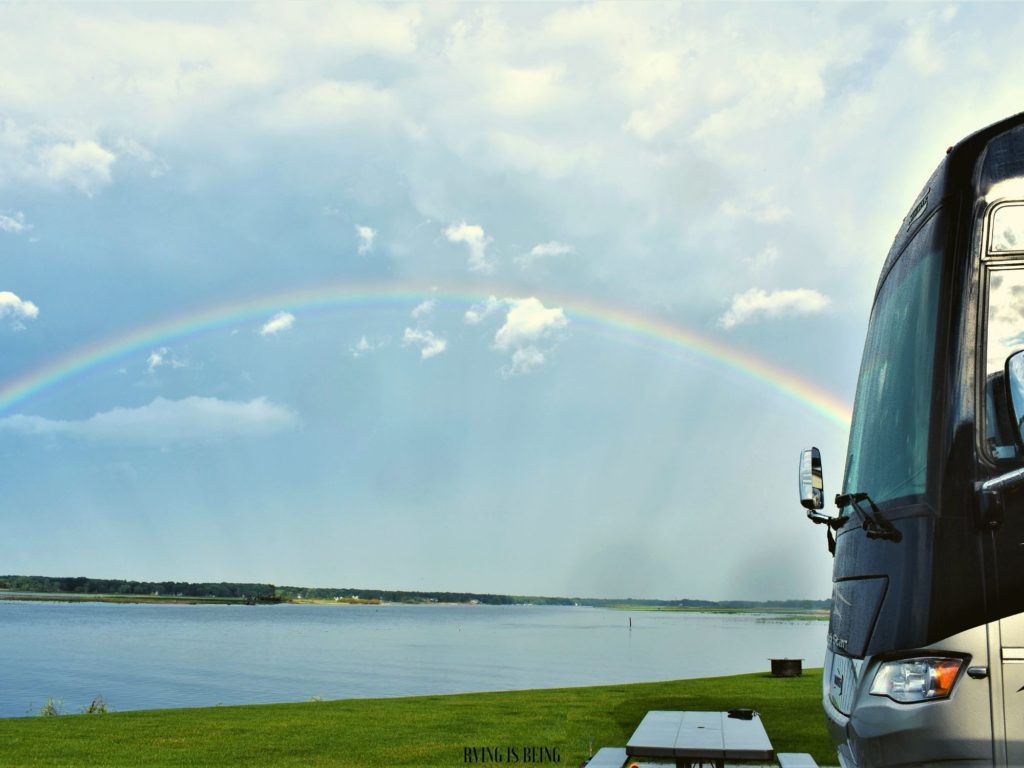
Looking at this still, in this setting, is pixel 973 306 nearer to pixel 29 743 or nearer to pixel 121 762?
pixel 121 762

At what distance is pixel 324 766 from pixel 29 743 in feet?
16.5

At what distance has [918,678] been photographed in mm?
4023

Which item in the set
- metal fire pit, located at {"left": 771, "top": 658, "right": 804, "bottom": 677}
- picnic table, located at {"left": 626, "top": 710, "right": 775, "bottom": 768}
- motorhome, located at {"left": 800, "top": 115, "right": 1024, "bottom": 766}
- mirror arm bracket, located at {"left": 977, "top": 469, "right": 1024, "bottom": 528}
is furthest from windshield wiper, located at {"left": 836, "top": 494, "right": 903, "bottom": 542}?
metal fire pit, located at {"left": 771, "top": 658, "right": 804, "bottom": 677}

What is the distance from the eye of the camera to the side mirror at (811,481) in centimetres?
560

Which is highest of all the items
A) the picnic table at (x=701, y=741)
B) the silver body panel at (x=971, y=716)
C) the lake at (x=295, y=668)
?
the silver body panel at (x=971, y=716)

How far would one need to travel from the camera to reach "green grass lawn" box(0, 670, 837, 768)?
39.0ft

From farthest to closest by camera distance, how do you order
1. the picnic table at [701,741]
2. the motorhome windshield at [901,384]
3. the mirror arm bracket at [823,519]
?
the picnic table at [701,741]
the mirror arm bracket at [823,519]
the motorhome windshield at [901,384]

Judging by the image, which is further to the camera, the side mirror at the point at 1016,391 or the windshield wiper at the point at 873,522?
the windshield wiper at the point at 873,522

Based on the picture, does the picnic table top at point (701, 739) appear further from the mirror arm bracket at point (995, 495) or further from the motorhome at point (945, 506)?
the mirror arm bracket at point (995, 495)

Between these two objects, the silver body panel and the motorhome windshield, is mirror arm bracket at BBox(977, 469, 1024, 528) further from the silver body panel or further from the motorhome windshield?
the silver body panel

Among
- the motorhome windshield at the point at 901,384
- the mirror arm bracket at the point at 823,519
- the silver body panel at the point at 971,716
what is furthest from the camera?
the mirror arm bracket at the point at 823,519

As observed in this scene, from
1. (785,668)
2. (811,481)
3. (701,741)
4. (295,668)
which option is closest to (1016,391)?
(811,481)

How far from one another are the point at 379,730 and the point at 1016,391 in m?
12.6

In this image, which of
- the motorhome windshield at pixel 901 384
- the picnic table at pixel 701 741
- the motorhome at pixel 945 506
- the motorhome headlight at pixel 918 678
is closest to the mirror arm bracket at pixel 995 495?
the motorhome at pixel 945 506
